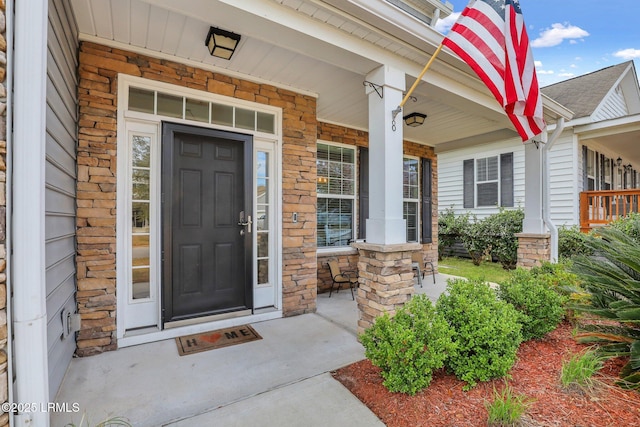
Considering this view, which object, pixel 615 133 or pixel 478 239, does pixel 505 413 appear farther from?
pixel 615 133

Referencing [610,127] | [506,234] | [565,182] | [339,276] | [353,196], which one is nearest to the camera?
[339,276]

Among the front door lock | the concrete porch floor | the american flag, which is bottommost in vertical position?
the concrete porch floor

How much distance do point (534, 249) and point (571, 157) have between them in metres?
3.16

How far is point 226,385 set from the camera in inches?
86.9

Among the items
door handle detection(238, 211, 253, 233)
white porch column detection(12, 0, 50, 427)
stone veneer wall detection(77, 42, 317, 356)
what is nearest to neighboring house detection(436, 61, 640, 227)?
door handle detection(238, 211, 253, 233)

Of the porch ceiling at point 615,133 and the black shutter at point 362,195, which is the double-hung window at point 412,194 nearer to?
the black shutter at point 362,195

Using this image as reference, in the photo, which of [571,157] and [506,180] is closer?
[571,157]

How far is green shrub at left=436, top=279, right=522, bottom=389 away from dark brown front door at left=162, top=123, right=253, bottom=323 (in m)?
2.22

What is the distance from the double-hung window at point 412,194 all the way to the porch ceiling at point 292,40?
235 cm

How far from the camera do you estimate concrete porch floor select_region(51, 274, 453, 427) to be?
1842 mm

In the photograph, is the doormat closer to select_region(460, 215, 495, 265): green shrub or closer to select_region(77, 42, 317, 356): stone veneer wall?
select_region(77, 42, 317, 356): stone veneer wall

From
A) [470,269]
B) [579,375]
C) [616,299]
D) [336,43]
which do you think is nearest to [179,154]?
[336,43]

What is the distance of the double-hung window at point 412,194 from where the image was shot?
618cm

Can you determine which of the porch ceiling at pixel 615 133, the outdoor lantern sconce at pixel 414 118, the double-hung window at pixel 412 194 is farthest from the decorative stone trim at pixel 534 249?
the porch ceiling at pixel 615 133
